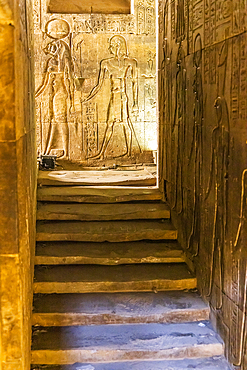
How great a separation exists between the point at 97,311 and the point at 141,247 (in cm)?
117

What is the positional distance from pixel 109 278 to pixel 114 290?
133 millimetres

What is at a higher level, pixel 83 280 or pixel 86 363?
pixel 83 280

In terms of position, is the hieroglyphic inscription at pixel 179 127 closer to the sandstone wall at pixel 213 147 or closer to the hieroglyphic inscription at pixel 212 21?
the sandstone wall at pixel 213 147

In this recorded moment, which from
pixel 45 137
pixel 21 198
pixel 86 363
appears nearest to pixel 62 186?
pixel 45 137

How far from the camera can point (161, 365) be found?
3.70m

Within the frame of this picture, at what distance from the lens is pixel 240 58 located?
3.34 metres

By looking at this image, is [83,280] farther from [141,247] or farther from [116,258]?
[141,247]

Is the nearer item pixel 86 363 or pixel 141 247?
pixel 86 363

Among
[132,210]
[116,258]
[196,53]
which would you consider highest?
[196,53]

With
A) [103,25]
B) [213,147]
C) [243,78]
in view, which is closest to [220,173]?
[213,147]

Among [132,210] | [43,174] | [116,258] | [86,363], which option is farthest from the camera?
[43,174]

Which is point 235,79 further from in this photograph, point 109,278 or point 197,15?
point 109,278

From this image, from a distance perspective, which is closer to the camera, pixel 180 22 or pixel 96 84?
pixel 180 22

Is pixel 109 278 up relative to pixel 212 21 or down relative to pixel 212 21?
down
